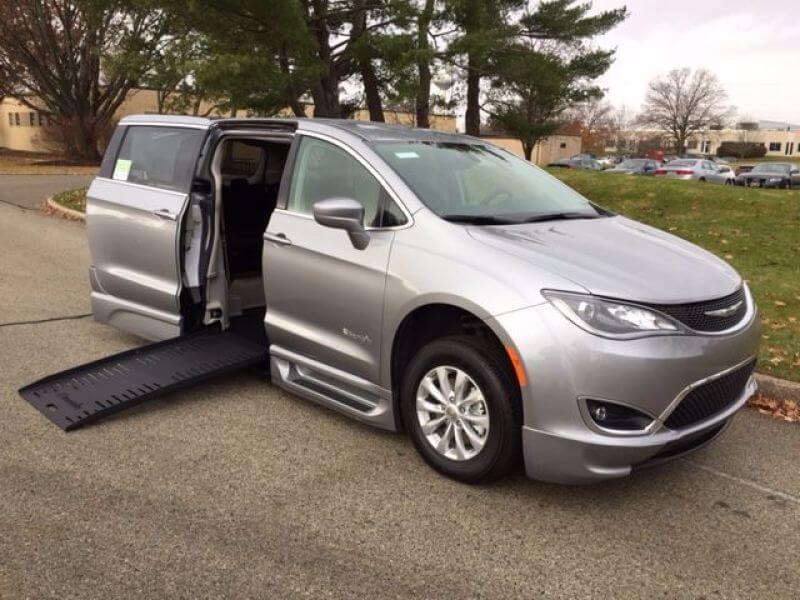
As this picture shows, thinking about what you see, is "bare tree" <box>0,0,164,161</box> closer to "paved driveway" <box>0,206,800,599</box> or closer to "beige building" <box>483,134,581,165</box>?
"paved driveway" <box>0,206,800,599</box>

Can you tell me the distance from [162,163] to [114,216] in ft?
1.84

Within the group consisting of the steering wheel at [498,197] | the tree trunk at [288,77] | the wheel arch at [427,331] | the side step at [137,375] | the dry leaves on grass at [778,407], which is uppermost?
the tree trunk at [288,77]

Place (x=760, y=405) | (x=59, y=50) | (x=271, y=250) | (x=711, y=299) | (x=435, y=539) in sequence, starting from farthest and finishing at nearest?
1. (x=59, y=50)
2. (x=760, y=405)
3. (x=271, y=250)
4. (x=711, y=299)
5. (x=435, y=539)

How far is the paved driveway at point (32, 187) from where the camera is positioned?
16594mm

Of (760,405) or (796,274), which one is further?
(796,274)

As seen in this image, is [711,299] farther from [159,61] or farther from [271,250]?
[159,61]

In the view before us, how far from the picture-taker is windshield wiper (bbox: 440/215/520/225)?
3.73m

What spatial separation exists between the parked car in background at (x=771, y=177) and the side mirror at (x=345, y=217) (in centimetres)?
2918

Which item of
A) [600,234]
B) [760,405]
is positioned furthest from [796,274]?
[600,234]

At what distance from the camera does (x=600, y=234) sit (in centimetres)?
391

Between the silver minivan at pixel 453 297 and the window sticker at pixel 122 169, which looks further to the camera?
the window sticker at pixel 122 169

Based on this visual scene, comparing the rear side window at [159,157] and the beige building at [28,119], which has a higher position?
the beige building at [28,119]

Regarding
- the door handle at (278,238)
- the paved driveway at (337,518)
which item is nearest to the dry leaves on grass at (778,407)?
the paved driveway at (337,518)

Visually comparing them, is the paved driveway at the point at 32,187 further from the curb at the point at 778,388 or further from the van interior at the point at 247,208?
the curb at the point at 778,388
